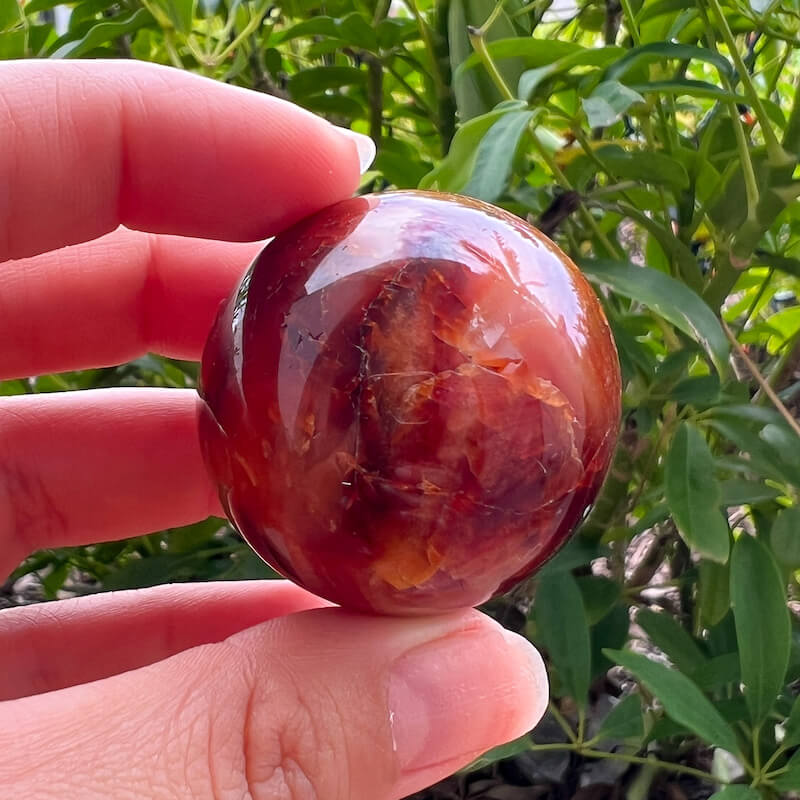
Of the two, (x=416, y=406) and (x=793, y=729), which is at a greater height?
(x=416, y=406)

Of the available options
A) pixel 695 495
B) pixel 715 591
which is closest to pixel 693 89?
pixel 695 495

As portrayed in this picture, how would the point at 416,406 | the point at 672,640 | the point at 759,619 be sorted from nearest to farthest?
the point at 416,406
the point at 759,619
the point at 672,640

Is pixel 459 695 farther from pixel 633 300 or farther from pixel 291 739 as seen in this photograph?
pixel 633 300

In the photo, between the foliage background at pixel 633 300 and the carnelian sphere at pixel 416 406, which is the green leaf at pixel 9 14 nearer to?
the foliage background at pixel 633 300

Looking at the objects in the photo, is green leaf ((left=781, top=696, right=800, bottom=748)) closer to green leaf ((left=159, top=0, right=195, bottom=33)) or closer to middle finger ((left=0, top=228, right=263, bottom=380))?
middle finger ((left=0, top=228, right=263, bottom=380))

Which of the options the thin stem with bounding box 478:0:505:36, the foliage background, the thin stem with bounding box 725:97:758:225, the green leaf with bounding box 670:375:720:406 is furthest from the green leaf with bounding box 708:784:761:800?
the thin stem with bounding box 478:0:505:36

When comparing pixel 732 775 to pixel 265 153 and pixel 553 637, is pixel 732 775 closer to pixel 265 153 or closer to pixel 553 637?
pixel 553 637

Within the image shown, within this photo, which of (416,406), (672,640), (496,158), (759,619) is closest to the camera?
(416,406)
